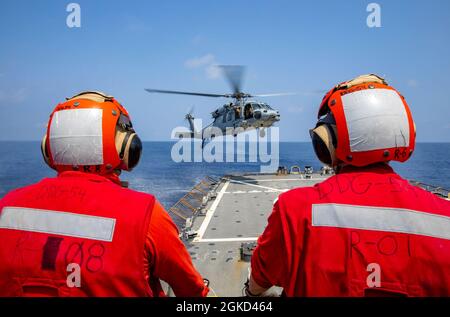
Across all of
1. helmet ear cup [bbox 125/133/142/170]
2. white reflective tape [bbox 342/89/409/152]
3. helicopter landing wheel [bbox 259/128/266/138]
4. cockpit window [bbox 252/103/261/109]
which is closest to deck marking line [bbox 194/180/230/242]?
helicopter landing wheel [bbox 259/128/266/138]

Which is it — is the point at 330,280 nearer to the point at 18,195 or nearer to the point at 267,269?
the point at 267,269

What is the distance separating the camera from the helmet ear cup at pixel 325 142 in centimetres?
212

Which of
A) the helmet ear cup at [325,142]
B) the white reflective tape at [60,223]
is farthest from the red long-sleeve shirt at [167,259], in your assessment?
the helmet ear cup at [325,142]

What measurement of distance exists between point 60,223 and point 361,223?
178cm

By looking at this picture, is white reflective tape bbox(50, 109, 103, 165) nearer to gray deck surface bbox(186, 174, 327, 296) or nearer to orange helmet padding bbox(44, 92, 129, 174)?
orange helmet padding bbox(44, 92, 129, 174)

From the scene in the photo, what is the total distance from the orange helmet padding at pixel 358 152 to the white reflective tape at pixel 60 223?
1.57 m

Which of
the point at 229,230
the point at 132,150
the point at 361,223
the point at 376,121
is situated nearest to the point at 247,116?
the point at 229,230

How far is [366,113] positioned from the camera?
1.96 metres

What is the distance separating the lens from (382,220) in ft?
5.31

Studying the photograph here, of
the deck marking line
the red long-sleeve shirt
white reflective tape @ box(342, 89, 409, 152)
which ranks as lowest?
the deck marking line

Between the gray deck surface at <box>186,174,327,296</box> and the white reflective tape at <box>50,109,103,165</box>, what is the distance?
22.3ft

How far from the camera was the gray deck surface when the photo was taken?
884 cm

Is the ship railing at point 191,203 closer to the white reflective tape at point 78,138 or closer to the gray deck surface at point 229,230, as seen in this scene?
the gray deck surface at point 229,230
